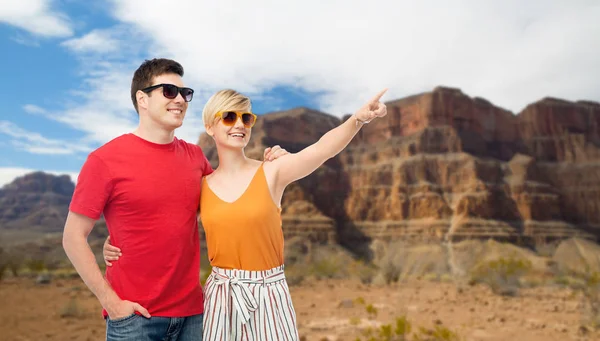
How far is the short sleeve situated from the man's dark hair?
47 centimetres

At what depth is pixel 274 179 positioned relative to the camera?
2.48 meters

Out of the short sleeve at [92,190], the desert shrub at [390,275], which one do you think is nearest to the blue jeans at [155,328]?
the short sleeve at [92,190]

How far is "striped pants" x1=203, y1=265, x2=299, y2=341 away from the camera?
7.51 ft

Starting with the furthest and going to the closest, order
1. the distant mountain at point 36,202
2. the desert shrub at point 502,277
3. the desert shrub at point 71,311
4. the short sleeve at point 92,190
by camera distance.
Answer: the distant mountain at point 36,202 → the desert shrub at point 502,277 → the desert shrub at point 71,311 → the short sleeve at point 92,190

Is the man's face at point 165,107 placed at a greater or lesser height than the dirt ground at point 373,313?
greater

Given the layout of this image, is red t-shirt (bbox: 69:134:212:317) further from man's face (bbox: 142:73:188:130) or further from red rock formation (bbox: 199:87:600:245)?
red rock formation (bbox: 199:87:600:245)

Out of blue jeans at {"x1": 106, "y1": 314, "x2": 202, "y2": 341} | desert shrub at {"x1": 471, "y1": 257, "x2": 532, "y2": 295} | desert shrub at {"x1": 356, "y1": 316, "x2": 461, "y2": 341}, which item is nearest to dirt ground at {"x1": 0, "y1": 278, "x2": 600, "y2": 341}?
desert shrub at {"x1": 471, "y1": 257, "x2": 532, "y2": 295}

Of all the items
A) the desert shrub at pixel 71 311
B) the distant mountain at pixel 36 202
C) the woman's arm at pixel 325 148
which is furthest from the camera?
the distant mountain at pixel 36 202

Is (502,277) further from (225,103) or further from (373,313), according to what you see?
(225,103)

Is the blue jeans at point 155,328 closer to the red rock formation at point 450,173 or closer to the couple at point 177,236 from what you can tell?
the couple at point 177,236

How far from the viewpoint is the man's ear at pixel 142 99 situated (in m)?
2.53

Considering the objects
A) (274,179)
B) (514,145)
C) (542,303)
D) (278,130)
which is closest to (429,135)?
(514,145)

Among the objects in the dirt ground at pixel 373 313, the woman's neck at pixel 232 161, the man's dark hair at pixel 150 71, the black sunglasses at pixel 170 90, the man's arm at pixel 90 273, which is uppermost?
the man's dark hair at pixel 150 71

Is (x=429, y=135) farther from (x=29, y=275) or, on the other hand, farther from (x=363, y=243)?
(x=29, y=275)
